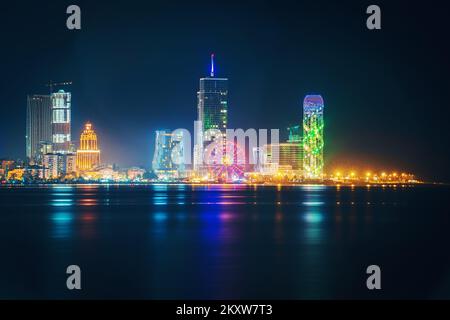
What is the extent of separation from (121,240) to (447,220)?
1000 inches

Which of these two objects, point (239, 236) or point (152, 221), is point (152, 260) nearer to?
point (239, 236)

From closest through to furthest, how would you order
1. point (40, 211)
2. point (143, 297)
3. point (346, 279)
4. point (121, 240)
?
point (143, 297) → point (346, 279) → point (121, 240) → point (40, 211)

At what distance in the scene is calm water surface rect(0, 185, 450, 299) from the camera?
25875 millimetres

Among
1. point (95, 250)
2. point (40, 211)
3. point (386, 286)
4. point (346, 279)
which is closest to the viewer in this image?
point (386, 286)

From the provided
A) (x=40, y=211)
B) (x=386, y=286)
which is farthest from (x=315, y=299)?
(x=40, y=211)

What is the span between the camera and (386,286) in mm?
26156

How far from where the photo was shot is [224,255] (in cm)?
3481

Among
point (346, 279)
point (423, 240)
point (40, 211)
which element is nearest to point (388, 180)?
point (40, 211)

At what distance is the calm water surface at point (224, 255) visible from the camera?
25.9 metres

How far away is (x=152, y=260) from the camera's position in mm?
32719

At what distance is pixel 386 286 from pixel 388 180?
575 feet

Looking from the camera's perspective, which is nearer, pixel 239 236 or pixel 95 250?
pixel 95 250
